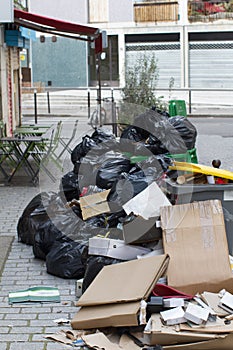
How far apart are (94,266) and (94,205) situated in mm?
1000

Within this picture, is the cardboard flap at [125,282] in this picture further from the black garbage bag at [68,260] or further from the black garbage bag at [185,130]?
the black garbage bag at [185,130]

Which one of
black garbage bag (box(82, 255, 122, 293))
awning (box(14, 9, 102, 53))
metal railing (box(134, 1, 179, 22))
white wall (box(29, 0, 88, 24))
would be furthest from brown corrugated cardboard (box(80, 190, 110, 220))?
white wall (box(29, 0, 88, 24))

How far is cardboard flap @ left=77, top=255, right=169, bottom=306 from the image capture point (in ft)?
15.7

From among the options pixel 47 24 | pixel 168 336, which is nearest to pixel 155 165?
pixel 168 336

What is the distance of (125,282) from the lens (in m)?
5.03

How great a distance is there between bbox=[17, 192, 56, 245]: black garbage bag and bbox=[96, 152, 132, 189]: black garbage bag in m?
0.67

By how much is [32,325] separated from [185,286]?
115 cm

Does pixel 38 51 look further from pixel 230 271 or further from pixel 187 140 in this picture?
pixel 230 271

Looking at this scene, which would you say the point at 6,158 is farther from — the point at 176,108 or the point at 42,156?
the point at 176,108

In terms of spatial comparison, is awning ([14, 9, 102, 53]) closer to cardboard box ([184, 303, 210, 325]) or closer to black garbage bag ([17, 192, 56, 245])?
black garbage bag ([17, 192, 56, 245])

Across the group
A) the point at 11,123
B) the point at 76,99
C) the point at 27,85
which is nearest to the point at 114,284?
the point at 11,123

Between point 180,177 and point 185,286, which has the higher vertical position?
point 180,177

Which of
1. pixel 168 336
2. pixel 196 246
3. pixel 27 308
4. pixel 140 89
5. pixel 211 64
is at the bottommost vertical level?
pixel 27 308

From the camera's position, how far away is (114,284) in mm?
5043
